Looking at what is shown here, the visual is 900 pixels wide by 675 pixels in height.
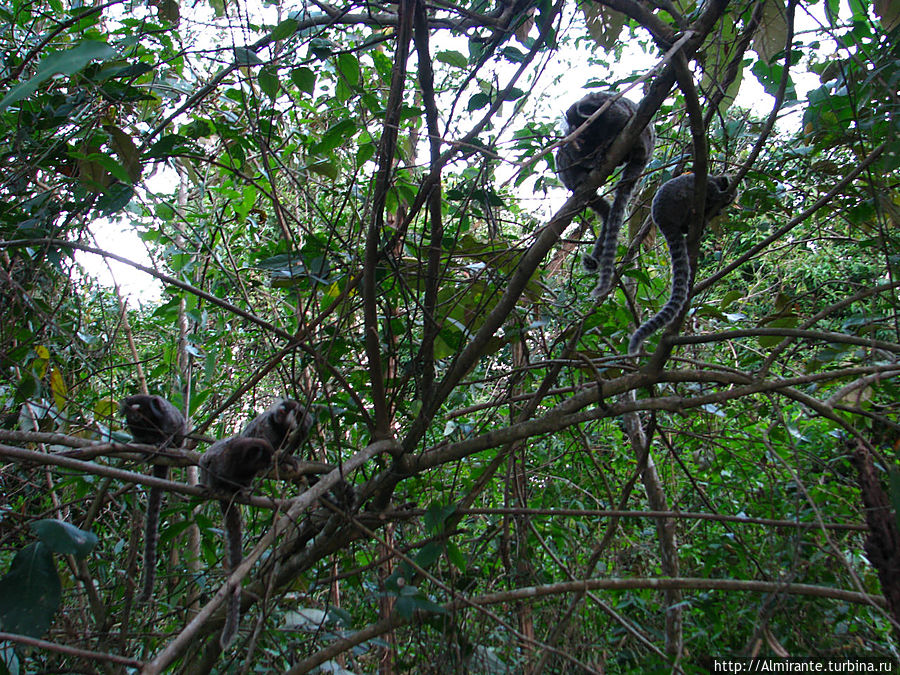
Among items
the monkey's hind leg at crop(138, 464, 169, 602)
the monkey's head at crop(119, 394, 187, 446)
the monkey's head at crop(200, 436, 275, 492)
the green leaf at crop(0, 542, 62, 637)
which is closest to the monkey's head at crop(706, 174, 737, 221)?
the monkey's head at crop(200, 436, 275, 492)

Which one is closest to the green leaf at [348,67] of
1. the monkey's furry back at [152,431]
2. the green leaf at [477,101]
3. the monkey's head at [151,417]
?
the green leaf at [477,101]

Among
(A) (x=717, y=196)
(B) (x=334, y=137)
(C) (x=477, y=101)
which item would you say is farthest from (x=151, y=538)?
(A) (x=717, y=196)

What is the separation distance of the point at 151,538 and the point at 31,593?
71.6 inches

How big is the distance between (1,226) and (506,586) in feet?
10.7

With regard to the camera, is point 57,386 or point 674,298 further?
point 57,386

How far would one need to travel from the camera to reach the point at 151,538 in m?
3.43

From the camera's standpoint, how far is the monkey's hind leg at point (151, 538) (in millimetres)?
3221

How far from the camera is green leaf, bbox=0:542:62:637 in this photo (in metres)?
1.68

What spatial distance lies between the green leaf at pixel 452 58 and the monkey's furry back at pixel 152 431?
2482mm

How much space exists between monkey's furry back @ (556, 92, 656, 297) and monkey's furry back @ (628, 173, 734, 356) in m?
0.22

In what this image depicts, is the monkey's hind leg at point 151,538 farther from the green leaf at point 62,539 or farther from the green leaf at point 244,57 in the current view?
the green leaf at point 244,57

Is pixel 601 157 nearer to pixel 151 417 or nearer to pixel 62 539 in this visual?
pixel 62 539

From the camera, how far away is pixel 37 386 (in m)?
2.81

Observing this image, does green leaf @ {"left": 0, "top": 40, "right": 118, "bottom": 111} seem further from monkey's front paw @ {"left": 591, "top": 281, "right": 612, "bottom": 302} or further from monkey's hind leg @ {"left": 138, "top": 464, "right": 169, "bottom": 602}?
monkey's hind leg @ {"left": 138, "top": 464, "right": 169, "bottom": 602}
